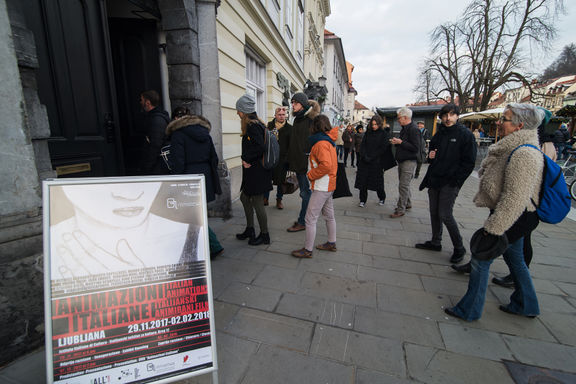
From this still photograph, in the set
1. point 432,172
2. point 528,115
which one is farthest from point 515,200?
point 432,172

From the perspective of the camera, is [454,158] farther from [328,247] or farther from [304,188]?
[304,188]

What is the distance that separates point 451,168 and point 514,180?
131 centimetres

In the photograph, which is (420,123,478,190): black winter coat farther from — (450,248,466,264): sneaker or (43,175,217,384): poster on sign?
(43,175,217,384): poster on sign

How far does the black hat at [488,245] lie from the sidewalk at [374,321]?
2.10 feet

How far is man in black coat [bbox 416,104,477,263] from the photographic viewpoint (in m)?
3.26

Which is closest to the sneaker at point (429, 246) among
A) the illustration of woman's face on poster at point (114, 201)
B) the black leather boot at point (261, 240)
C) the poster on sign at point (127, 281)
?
the black leather boot at point (261, 240)

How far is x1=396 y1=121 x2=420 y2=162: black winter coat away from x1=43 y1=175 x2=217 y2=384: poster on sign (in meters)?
4.41

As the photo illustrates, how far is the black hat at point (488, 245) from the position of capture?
213 centimetres

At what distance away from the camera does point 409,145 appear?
5035 mm

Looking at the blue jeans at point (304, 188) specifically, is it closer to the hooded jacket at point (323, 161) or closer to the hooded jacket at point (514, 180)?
the hooded jacket at point (323, 161)

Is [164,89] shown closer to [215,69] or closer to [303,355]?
[215,69]

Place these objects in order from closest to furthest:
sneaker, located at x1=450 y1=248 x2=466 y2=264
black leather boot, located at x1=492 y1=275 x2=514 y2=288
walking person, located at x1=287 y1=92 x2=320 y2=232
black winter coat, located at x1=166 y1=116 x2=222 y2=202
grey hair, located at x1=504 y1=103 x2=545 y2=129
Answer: grey hair, located at x1=504 y1=103 x2=545 y2=129 < black leather boot, located at x1=492 y1=275 x2=514 y2=288 < black winter coat, located at x1=166 y1=116 x2=222 y2=202 < sneaker, located at x1=450 y1=248 x2=466 y2=264 < walking person, located at x1=287 y1=92 x2=320 y2=232

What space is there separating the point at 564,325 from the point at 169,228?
326 cm

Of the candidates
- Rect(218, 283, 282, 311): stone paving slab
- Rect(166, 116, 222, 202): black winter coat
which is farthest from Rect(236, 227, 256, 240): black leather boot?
Rect(218, 283, 282, 311): stone paving slab
